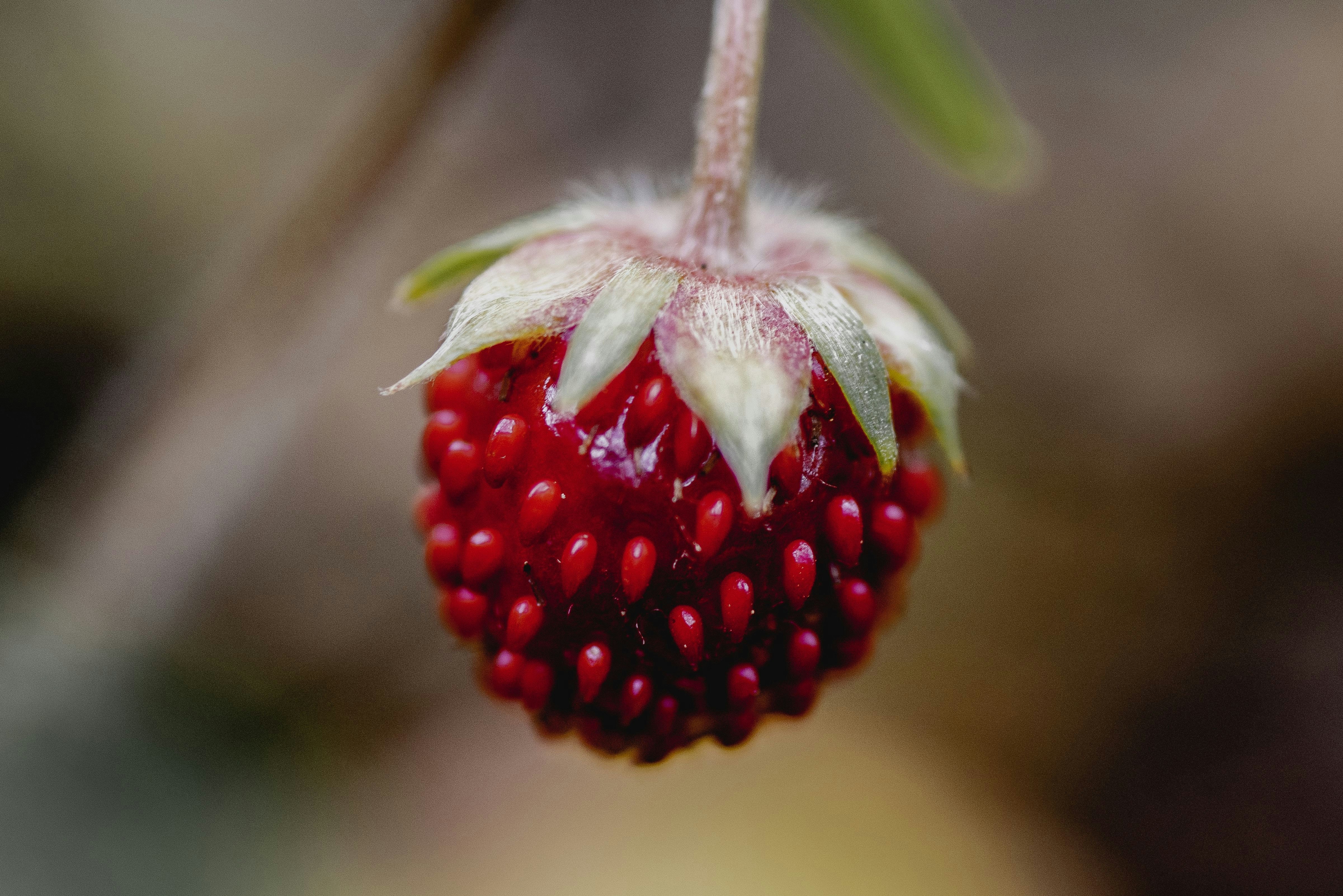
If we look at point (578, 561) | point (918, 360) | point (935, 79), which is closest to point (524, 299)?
point (578, 561)

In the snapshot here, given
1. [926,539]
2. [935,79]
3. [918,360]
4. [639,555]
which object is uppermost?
[935,79]

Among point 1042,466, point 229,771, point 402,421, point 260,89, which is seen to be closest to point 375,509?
point 402,421

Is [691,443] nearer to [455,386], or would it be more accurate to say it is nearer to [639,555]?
[639,555]

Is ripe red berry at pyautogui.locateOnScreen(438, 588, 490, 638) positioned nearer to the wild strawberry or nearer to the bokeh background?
the wild strawberry

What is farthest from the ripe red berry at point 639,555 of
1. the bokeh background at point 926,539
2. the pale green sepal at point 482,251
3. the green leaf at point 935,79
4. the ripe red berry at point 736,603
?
the bokeh background at point 926,539

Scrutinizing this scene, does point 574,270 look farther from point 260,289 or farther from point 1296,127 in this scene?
point 1296,127

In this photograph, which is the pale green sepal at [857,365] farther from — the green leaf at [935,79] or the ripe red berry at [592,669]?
the green leaf at [935,79]
